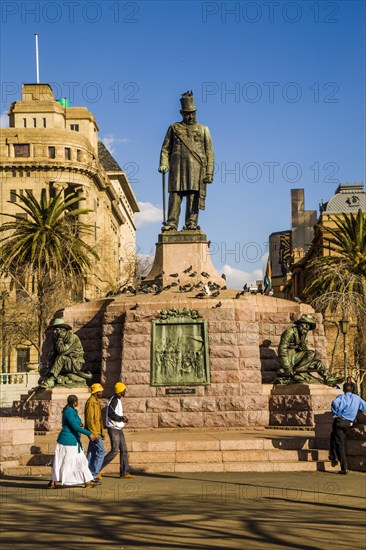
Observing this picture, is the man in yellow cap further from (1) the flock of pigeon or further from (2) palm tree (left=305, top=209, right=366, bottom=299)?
(2) palm tree (left=305, top=209, right=366, bottom=299)

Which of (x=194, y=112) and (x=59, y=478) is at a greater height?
(x=194, y=112)

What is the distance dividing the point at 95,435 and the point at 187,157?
34.3ft

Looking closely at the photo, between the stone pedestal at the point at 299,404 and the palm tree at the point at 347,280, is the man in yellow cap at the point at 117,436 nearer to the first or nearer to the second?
the stone pedestal at the point at 299,404

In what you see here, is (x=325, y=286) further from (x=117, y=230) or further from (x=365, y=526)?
(x=117, y=230)

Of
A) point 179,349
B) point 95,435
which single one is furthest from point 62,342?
point 95,435

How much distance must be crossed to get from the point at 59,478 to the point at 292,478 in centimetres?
361

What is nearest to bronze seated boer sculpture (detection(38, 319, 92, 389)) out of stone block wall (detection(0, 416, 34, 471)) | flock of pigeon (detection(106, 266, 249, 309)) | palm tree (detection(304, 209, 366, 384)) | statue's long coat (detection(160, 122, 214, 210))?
flock of pigeon (detection(106, 266, 249, 309))

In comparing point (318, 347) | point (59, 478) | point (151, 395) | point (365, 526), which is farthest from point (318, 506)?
point (318, 347)

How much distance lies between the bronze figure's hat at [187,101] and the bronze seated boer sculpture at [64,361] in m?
6.20

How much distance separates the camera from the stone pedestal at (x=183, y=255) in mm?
23609

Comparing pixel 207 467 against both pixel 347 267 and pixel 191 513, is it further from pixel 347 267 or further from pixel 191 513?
pixel 347 267

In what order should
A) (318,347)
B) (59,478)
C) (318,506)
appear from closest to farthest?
(318,506) < (59,478) < (318,347)

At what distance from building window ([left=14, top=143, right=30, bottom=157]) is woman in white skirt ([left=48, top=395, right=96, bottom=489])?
77.1 m

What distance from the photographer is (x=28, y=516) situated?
1193 cm
